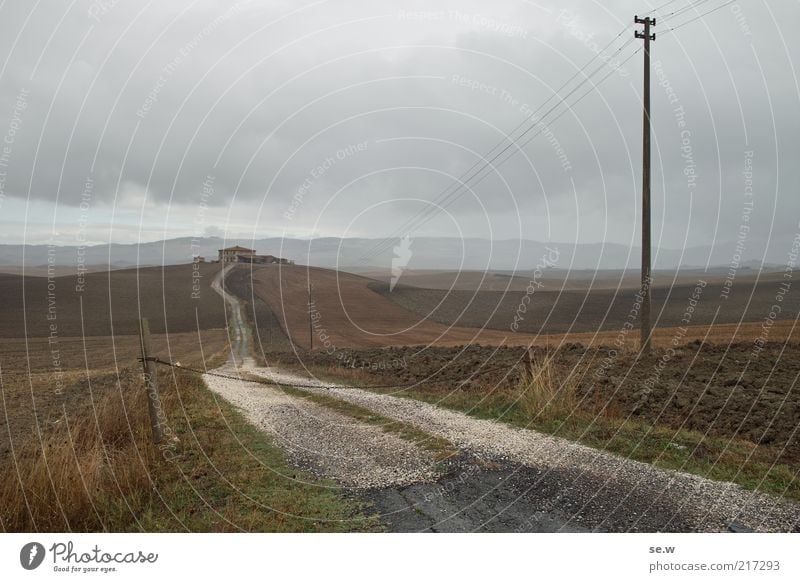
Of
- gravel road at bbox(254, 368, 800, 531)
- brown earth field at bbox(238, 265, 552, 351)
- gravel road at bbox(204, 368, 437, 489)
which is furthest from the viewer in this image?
brown earth field at bbox(238, 265, 552, 351)

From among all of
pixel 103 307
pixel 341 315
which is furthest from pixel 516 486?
pixel 103 307

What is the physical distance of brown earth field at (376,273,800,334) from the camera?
6725 cm

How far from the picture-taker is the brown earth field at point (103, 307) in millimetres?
72062

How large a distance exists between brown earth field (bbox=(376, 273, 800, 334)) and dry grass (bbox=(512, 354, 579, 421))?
50121mm

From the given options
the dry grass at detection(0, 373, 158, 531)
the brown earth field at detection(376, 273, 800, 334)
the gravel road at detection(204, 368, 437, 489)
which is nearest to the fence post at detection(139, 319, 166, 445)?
the dry grass at detection(0, 373, 158, 531)

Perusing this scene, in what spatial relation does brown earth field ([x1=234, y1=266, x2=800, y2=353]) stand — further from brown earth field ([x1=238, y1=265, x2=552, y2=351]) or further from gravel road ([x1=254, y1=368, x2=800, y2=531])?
gravel road ([x1=254, y1=368, x2=800, y2=531])

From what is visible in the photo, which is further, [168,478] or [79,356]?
[79,356]

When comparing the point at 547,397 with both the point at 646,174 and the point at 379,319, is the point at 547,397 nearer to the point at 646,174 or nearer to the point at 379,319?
the point at 646,174

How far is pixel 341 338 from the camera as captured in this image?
61.4m

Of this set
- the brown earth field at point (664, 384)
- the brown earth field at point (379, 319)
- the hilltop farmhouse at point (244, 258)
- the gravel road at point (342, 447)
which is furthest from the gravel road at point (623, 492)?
the hilltop farmhouse at point (244, 258)

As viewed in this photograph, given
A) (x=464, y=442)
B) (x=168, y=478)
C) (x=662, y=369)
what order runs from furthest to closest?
(x=662, y=369), (x=464, y=442), (x=168, y=478)
